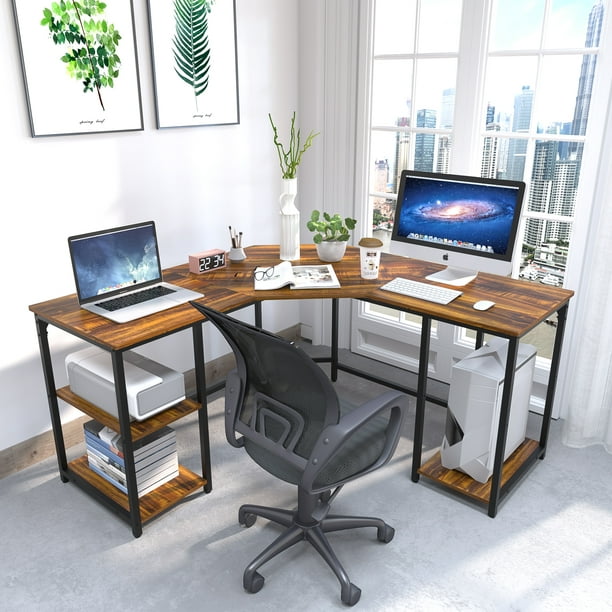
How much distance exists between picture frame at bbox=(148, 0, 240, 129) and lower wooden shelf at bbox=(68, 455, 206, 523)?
1.59m

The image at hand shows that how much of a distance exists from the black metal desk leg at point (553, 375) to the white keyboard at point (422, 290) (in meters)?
0.44

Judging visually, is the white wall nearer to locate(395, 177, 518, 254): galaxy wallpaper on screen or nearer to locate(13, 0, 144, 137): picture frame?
locate(13, 0, 144, 137): picture frame

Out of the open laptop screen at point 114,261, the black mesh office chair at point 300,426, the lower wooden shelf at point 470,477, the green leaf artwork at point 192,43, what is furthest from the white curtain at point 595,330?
the open laptop screen at point 114,261

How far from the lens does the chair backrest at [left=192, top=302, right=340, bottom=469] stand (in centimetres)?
184

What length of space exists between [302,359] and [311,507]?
0.71m

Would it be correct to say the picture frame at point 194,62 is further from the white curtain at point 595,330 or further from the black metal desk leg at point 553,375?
the black metal desk leg at point 553,375

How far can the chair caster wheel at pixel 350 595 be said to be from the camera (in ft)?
6.89

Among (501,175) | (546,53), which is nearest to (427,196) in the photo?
(501,175)

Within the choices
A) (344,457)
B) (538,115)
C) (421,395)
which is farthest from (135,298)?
(538,115)

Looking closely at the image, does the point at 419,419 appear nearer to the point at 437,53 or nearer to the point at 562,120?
the point at 562,120

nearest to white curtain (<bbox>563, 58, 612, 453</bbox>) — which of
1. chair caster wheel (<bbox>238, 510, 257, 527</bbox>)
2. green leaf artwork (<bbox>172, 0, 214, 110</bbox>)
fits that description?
chair caster wheel (<bbox>238, 510, 257, 527</bbox>)

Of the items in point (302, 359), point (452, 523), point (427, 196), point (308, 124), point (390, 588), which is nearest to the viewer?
point (302, 359)

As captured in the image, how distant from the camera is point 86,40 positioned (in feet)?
8.68

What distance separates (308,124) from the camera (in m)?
3.75
